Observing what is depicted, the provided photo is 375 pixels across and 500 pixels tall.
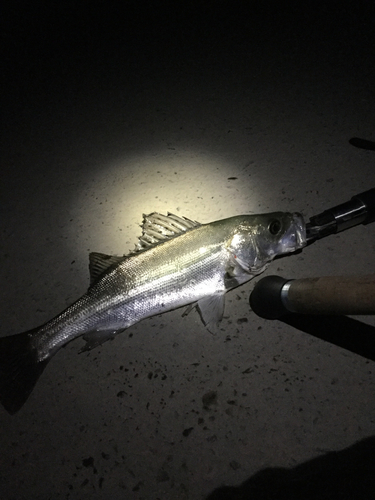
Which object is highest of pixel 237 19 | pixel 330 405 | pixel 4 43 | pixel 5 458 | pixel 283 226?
pixel 4 43

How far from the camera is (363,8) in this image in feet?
10.3

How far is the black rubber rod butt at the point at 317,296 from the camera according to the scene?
1.11 m

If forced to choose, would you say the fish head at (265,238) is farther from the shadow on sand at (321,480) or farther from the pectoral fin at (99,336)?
the shadow on sand at (321,480)

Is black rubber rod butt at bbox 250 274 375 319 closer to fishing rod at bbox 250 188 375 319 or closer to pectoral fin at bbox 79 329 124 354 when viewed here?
fishing rod at bbox 250 188 375 319

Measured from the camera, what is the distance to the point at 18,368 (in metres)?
1.83

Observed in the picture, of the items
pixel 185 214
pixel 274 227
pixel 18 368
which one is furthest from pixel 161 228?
pixel 18 368

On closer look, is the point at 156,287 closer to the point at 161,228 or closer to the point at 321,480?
the point at 161,228

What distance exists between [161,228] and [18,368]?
47.6 inches

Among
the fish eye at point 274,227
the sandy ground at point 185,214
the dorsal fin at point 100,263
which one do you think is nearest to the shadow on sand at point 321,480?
Answer: the sandy ground at point 185,214

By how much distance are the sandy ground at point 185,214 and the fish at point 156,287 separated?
0.16 meters

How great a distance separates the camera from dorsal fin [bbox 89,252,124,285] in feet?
6.27

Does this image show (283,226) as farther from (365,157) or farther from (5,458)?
(5,458)

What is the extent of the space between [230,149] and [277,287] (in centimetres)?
131

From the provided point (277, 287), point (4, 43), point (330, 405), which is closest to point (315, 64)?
point (277, 287)
